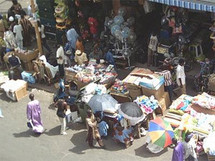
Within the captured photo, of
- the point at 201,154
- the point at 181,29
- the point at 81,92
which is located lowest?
the point at 201,154

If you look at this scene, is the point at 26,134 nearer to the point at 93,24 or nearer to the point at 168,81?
the point at 168,81

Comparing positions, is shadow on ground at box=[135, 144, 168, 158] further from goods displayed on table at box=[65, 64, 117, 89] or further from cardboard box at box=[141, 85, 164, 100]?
goods displayed on table at box=[65, 64, 117, 89]

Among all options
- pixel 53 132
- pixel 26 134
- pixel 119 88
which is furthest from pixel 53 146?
pixel 119 88

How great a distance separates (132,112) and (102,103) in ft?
3.52

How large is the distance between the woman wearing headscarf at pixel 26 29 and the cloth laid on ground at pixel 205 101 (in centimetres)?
946

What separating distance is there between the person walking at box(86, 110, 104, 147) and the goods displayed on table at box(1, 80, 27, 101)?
4.28m

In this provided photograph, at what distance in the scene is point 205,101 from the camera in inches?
514

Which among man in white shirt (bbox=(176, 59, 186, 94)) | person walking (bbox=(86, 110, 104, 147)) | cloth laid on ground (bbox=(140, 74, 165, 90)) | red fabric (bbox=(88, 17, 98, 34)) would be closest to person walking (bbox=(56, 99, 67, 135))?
person walking (bbox=(86, 110, 104, 147))

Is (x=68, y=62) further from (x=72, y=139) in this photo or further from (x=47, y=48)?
(x=72, y=139)

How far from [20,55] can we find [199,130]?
8463mm

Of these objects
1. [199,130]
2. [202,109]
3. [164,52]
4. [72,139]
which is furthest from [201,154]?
[164,52]

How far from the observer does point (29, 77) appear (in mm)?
16875

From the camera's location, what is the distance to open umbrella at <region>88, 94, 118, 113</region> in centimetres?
1297

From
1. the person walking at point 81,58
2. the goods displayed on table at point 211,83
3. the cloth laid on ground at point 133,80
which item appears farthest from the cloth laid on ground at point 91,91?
the goods displayed on table at point 211,83
